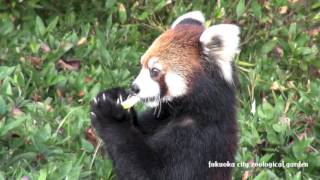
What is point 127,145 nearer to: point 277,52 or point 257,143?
point 257,143

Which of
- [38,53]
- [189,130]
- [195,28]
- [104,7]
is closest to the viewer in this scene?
[189,130]

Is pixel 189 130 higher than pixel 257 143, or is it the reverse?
pixel 189 130

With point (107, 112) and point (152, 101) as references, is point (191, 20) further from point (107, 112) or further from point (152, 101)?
point (107, 112)

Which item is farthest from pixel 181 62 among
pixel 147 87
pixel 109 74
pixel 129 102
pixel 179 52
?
pixel 109 74

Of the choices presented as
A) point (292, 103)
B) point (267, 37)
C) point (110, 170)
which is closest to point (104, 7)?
point (267, 37)

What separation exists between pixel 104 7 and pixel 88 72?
1.08 metres

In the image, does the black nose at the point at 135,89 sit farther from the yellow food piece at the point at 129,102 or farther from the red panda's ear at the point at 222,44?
the red panda's ear at the point at 222,44

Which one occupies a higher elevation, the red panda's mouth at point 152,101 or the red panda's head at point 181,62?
the red panda's head at point 181,62

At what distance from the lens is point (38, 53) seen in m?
4.91

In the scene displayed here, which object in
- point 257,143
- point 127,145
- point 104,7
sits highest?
point 104,7

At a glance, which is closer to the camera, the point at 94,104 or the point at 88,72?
the point at 94,104

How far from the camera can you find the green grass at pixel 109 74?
3.91 metres

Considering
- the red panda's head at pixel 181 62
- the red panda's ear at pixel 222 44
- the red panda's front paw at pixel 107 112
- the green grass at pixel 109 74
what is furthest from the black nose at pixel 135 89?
the green grass at pixel 109 74

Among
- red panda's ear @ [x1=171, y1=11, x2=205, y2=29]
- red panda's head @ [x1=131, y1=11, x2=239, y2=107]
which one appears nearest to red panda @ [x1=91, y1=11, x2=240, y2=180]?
red panda's head @ [x1=131, y1=11, x2=239, y2=107]
